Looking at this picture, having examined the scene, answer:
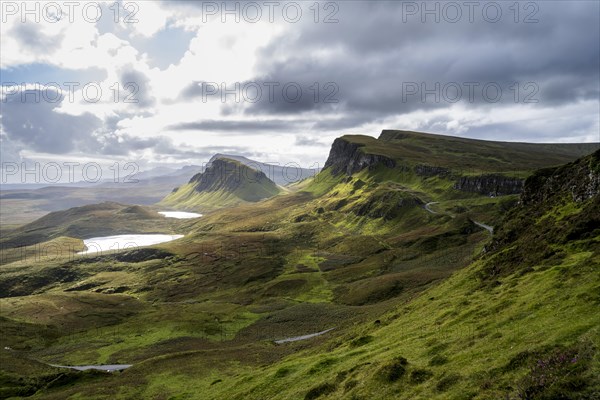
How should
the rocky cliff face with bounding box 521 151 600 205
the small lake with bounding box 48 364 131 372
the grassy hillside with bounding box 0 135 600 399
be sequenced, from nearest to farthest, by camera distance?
the grassy hillside with bounding box 0 135 600 399
the rocky cliff face with bounding box 521 151 600 205
the small lake with bounding box 48 364 131 372

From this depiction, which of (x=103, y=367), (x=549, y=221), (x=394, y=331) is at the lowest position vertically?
(x=103, y=367)

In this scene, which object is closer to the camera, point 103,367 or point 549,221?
point 549,221

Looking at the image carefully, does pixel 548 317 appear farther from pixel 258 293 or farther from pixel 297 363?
pixel 258 293

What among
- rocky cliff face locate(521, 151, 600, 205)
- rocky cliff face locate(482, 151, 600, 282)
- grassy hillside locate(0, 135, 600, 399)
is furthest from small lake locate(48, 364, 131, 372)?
rocky cliff face locate(521, 151, 600, 205)

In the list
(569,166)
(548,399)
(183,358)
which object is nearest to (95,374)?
(183,358)

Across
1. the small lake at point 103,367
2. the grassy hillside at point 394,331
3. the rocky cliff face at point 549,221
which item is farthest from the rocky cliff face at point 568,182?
the small lake at point 103,367

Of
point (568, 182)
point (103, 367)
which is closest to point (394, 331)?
point (568, 182)

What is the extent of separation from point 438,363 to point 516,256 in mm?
33835

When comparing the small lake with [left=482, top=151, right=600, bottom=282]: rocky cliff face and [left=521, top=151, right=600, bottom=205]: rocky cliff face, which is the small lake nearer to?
[left=482, top=151, right=600, bottom=282]: rocky cliff face

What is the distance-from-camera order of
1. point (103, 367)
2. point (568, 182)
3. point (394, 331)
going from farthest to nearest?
point (103, 367), point (568, 182), point (394, 331)

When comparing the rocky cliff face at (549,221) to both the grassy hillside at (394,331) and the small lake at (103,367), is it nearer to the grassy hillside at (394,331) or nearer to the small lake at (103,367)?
the grassy hillside at (394,331)

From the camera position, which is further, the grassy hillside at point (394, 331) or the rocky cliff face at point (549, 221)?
the rocky cliff face at point (549, 221)

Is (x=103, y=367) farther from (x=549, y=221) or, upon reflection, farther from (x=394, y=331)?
(x=549, y=221)

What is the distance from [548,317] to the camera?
34062 mm
